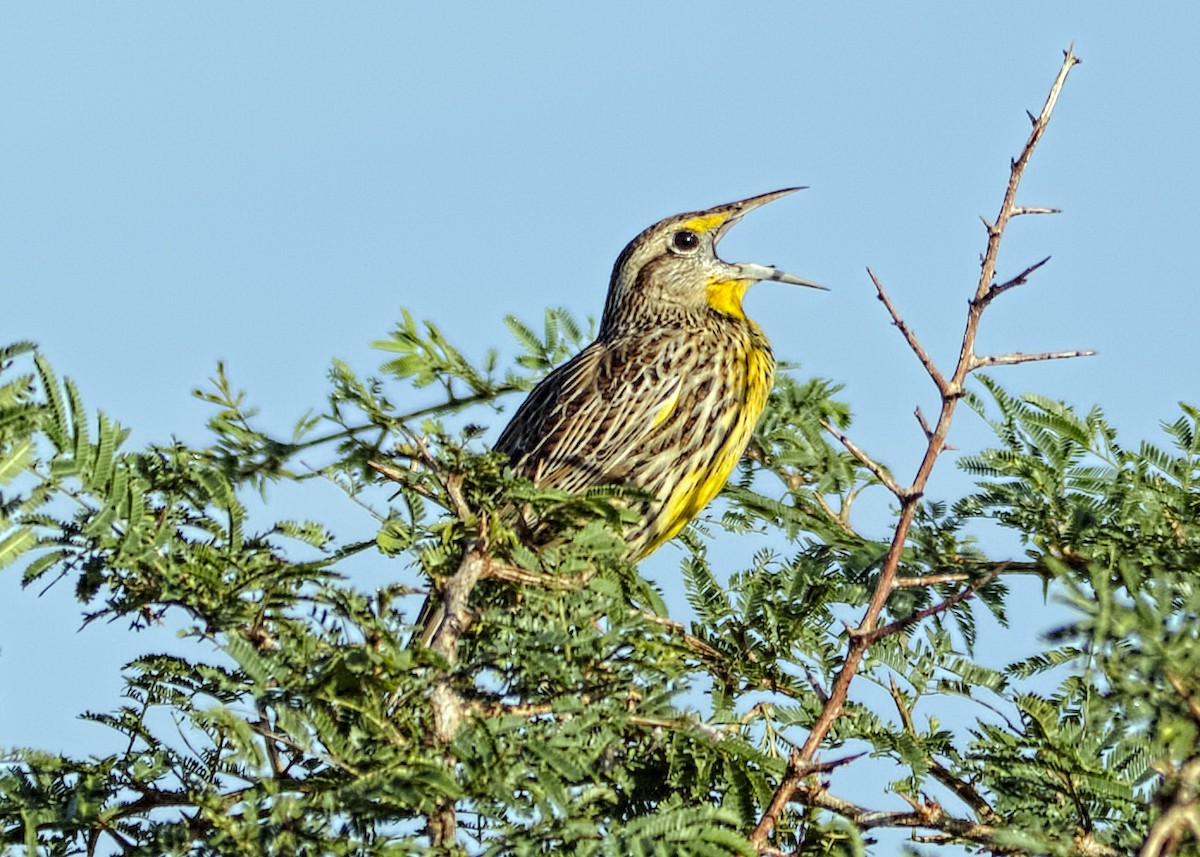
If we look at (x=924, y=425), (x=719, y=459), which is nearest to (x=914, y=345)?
(x=924, y=425)

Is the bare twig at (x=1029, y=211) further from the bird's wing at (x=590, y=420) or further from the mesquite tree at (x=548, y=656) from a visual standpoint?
the bird's wing at (x=590, y=420)

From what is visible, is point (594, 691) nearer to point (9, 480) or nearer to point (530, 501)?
point (530, 501)

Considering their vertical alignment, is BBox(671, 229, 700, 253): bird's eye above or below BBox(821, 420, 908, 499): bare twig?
above

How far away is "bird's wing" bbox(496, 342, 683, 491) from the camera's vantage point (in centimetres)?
532

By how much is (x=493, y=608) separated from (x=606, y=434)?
7.17 ft

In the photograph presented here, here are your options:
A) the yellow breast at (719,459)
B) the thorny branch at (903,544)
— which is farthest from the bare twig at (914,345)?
the yellow breast at (719,459)

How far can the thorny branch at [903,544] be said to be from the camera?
3070 mm

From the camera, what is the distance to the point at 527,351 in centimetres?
491

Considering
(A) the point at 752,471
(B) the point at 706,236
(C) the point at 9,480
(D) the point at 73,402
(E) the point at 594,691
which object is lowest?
(E) the point at 594,691

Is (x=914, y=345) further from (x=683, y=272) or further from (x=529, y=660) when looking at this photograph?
(x=683, y=272)

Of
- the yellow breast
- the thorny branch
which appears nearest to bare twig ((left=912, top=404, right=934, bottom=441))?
the thorny branch

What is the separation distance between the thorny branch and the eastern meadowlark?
1.60 m

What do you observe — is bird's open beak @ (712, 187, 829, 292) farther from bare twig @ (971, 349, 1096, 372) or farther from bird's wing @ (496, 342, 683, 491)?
bare twig @ (971, 349, 1096, 372)

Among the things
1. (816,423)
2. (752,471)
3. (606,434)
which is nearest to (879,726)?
(816,423)
